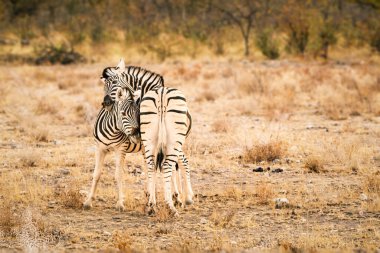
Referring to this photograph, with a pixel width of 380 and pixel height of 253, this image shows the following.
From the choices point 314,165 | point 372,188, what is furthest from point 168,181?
point 314,165

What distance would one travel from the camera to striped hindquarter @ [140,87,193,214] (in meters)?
8.29

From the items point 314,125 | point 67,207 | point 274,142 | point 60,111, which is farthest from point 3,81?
point 67,207

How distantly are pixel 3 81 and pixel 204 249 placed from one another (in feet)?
64.1

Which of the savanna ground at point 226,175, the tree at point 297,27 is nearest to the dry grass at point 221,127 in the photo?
the savanna ground at point 226,175

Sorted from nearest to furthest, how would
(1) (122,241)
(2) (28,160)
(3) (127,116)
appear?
(1) (122,241), (3) (127,116), (2) (28,160)

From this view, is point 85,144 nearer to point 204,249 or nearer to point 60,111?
point 60,111

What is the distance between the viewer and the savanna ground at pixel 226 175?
743 centimetres

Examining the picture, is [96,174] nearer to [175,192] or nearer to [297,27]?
[175,192]

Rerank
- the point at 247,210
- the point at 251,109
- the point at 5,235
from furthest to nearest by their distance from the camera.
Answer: the point at 251,109 < the point at 247,210 < the point at 5,235

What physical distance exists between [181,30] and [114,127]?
32.6 m

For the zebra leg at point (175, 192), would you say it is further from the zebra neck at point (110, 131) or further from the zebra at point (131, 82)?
the zebra neck at point (110, 131)

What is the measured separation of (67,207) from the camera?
8875mm

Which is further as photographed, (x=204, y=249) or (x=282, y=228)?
(x=282, y=228)

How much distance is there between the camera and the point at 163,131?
825 cm
